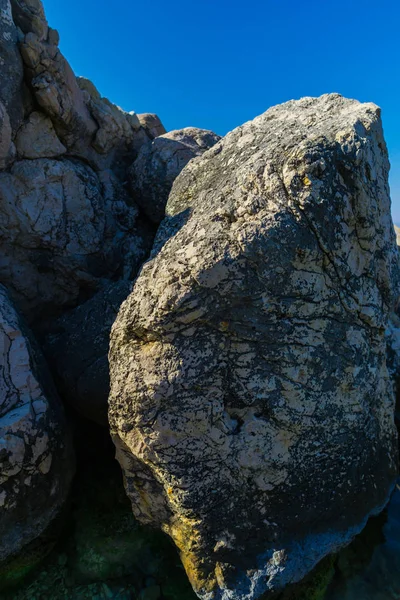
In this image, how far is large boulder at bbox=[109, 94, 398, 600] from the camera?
2.45m

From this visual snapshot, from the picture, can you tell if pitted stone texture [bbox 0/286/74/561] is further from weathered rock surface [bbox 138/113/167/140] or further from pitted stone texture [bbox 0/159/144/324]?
weathered rock surface [bbox 138/113/167/140]

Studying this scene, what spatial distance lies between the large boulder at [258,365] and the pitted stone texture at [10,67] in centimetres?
223

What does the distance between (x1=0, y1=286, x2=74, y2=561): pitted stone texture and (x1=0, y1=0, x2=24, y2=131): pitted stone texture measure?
5.54ft

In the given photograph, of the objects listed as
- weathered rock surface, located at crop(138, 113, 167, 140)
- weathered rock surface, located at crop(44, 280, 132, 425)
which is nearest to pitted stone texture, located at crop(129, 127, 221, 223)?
weathered rock surface, located at crop(138, 113, 167, 140)

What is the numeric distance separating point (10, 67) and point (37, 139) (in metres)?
0.60

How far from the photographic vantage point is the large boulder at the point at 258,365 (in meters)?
2.45

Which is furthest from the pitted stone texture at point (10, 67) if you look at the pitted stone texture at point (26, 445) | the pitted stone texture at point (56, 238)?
the pitted stone texture at point (26, 445)

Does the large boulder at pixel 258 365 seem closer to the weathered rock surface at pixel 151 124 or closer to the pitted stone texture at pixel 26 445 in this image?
the pitted stone texture at pixel 26 445

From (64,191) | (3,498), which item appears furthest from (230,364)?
(64,191)

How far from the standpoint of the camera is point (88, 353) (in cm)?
352

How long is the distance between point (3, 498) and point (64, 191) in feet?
8.72

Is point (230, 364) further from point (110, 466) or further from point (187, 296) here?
→ point (110, 466)

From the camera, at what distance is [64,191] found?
13.7 ft

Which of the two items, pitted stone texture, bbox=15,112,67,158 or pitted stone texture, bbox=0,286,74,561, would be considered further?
pitted stone texture, bbox=15,112,67,158
